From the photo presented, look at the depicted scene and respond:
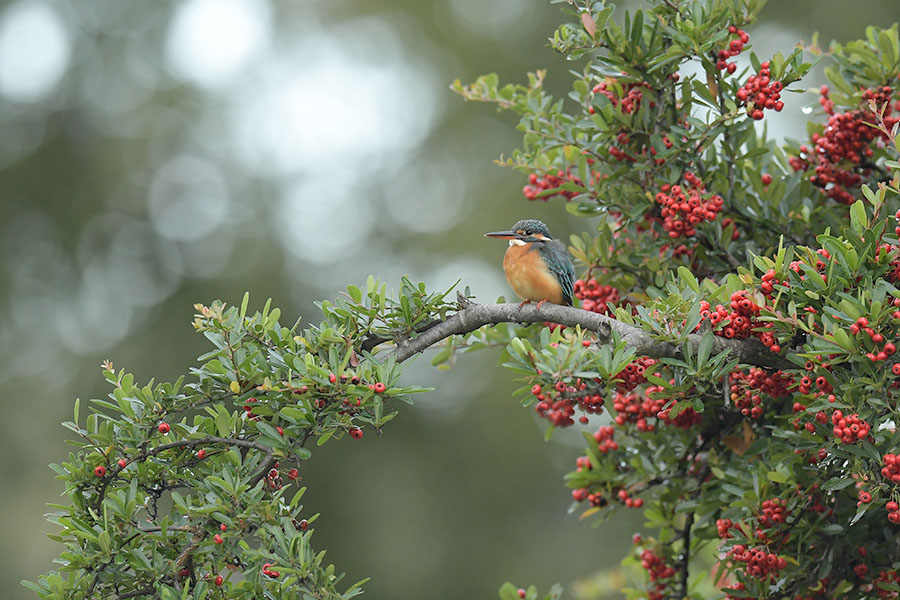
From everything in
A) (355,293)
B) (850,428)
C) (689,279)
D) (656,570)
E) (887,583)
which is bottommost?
(887,583)

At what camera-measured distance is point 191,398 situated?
8.23 ft

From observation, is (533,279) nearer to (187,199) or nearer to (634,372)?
(634,372)

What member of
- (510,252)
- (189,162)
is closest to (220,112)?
(189,162)

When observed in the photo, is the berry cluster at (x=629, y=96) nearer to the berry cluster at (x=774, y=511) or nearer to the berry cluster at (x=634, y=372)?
the berry cluster at (x=634, y=372)

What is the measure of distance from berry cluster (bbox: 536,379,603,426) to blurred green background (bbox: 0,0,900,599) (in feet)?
22.4

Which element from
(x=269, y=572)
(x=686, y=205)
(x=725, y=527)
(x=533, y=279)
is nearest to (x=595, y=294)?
(x=533, y=279)

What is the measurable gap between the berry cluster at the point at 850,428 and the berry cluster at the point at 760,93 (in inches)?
42.2

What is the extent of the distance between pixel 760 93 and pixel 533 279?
97 cm

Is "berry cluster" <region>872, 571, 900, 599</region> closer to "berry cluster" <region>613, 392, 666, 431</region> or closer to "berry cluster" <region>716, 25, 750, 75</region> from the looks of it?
"berry cluster" <region>613, 392, 666, 431</region>

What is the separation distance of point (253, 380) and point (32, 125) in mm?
11896

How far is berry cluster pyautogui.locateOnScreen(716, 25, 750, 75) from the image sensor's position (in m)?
3.03

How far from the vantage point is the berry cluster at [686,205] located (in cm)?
308

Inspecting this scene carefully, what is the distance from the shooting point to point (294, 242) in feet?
40.8

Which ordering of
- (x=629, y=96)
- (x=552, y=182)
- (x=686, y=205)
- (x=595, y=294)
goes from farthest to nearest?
1. (x=552, y=182)
2. (x=595, y=294)
3. (x=629, y=96)
4. (x=686, y=205)
